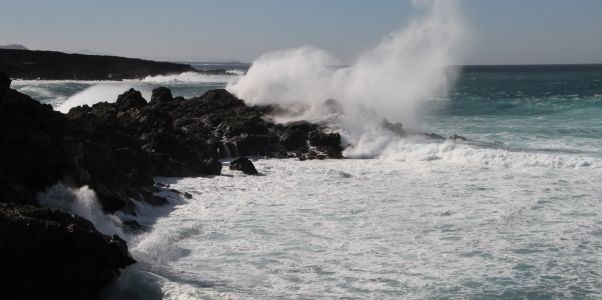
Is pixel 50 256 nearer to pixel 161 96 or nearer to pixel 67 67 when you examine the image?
pixel 161 96

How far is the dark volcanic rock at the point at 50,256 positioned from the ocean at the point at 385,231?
51 cm

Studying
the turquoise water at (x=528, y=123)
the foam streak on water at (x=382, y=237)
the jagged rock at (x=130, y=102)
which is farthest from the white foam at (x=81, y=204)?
the turquoise water at (x=528, y=123)

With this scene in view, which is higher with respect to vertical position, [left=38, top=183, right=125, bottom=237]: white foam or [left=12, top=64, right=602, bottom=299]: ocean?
[left=38, top=183, right=125, bottom=237]: white foam

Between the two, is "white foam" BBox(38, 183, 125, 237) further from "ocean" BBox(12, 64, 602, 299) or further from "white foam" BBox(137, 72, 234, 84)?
"white foam" BBox(137, 72, 234, 84)

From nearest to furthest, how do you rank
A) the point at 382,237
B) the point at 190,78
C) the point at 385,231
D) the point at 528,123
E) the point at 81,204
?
the point at 81,204
the point at 382,237
the point at 385,231
the point at 528,123
the point at 190,78

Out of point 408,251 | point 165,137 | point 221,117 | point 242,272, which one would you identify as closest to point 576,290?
point 408,251

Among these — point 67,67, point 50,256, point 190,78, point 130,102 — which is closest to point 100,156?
point 50,256

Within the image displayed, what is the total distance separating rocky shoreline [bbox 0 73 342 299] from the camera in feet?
23.3

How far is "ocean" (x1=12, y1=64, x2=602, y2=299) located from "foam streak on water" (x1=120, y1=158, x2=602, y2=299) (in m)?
0.03

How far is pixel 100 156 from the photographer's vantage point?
13680 millimetres

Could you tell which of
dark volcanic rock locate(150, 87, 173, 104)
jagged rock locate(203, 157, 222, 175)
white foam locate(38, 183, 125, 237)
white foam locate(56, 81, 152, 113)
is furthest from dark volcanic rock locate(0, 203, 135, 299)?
white foam locate(56, 81, 152, 113)

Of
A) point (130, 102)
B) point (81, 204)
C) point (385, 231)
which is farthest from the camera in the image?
point (130, 102)

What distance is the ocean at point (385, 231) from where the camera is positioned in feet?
27.6

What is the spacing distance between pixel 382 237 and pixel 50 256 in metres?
5.50
